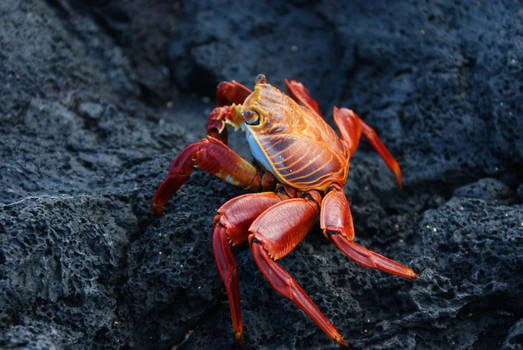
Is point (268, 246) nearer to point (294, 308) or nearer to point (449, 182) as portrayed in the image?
point (294, 308)

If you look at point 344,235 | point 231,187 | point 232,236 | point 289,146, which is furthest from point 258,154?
point 344,235

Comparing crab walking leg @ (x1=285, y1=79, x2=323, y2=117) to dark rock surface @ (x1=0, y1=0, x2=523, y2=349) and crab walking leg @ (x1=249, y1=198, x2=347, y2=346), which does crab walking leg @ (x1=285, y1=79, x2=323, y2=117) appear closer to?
dark rock surface @ (x1=0, y1=0, x2=523, y2=349)

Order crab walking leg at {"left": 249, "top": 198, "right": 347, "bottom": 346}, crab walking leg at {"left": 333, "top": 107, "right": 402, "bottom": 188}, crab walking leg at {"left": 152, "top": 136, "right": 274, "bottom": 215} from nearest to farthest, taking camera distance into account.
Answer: crab walking leg at {"left": 249, "top": 198, "right": 347, "bottom": 346} → crab walking leg at {"left": 152, "top": 136, "right": 274, "bottom": 215} → crab walking leg at {"left": 333, "top": 107, "right": 402, "bottom": 188}

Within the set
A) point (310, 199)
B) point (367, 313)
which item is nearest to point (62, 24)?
point (310, 199)

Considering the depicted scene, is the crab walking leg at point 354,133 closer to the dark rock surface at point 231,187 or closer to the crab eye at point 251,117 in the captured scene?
the dark rock surface at point 231,187

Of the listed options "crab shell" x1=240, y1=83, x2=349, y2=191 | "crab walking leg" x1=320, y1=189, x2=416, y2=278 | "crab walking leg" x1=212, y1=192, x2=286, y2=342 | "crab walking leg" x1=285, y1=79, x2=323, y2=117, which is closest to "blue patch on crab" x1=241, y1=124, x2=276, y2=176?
"crab shell" x1=240, y1=83, x2=349, y2=191

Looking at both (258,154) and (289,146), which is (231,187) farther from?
(289,146)
